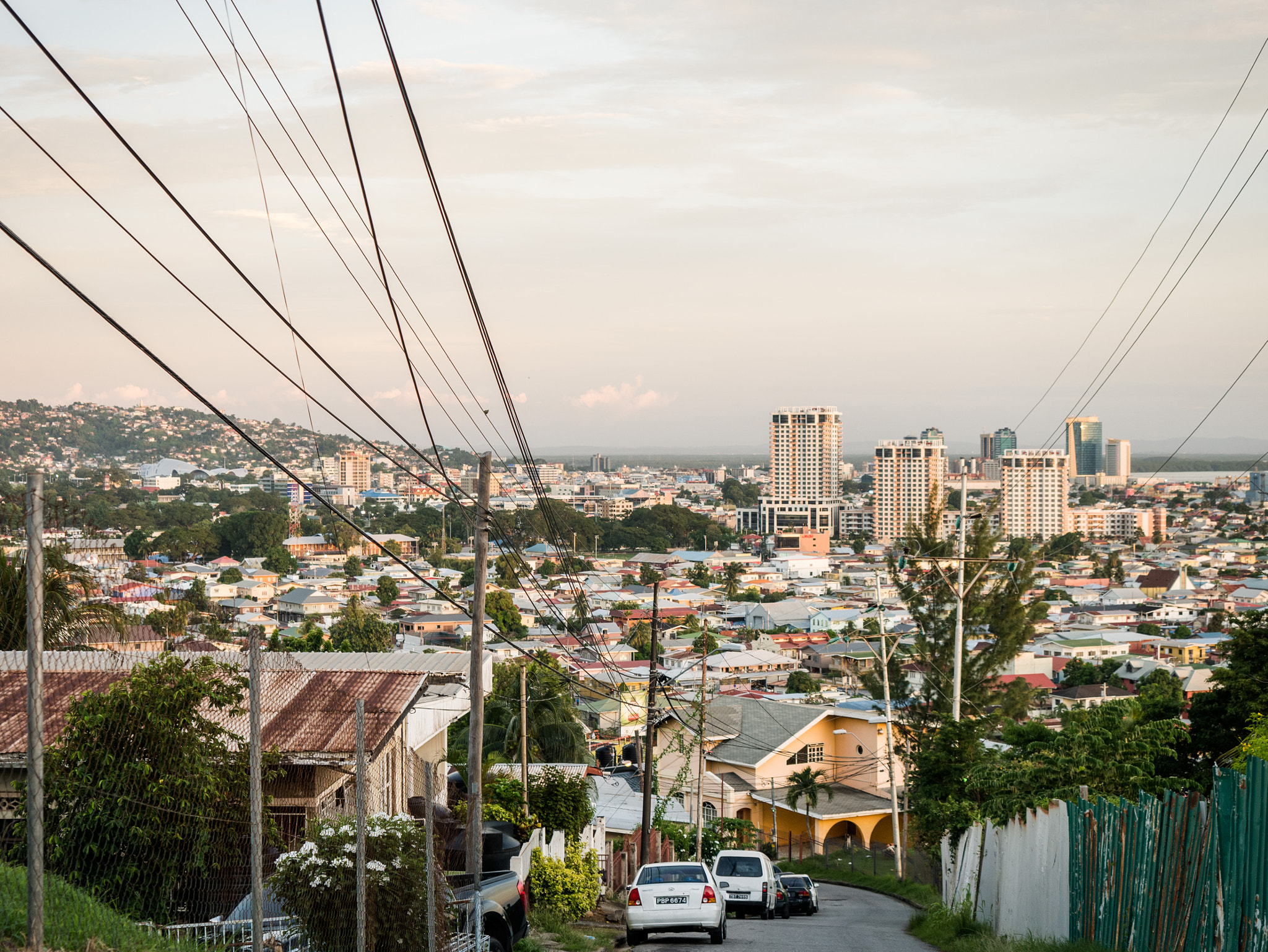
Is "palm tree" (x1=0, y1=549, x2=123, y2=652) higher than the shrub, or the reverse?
"palm tree" (x1=0, y1=549, x2=123, y2=652)

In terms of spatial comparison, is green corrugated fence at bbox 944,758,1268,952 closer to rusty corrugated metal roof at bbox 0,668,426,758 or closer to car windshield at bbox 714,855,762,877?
rusty corrugated metal roof at bbox 0,668,426,758

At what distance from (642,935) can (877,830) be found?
103 ft

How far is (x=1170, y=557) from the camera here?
18750 cm

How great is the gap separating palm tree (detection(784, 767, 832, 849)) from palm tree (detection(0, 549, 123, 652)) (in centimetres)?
2838

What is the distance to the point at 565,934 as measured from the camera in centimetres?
1389

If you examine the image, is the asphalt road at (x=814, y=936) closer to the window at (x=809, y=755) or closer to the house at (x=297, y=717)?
the house at (x=297, y=717)

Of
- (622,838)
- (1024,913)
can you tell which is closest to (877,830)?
(622,838)

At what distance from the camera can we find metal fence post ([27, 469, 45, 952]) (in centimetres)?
518

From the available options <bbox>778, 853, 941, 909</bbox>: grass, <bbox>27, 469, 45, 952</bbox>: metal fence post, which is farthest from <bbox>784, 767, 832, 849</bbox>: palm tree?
<bbox>27, 469, 45, 952</bbox>: metal fence post

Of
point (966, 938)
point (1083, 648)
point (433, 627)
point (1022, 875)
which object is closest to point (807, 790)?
point (966, 938)

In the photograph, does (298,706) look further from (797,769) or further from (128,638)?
(797,769)

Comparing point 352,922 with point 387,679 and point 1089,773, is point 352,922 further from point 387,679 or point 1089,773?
point 1089,773

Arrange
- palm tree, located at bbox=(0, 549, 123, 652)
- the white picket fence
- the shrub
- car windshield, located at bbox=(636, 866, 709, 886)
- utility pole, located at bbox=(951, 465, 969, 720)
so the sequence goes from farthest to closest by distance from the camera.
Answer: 1. utility pole, located at bbox=(951, 465, 969, 720)
2. the shrub
3. car windshield, located at bbox=(636, 866, 709, 886)
4. palm tree, located at bbox=(0, 549, 123, 652)
5. the white picket fence

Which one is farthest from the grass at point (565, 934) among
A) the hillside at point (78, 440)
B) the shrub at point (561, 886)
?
the hillside at point (78, 440)
